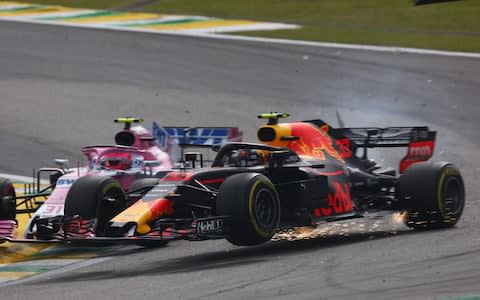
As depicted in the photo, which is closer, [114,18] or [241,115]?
[241,115]

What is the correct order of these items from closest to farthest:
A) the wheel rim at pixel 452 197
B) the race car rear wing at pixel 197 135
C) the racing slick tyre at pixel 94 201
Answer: the racing slick tyre at pixel 94 201
the wheel rim at pixel 452 197
the race car rear wing at pixel 197 135

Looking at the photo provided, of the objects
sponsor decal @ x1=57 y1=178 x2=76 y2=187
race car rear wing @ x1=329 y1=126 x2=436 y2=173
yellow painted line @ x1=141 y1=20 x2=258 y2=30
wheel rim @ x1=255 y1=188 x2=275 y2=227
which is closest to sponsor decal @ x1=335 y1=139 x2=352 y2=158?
race car rear wing @ x1=329 y1=126 x2=436 y2=173

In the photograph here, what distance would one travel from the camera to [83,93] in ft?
84.3

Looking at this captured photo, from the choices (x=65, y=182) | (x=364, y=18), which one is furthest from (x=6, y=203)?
(x=364, y=18)

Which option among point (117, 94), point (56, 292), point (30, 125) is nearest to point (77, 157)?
point (30, 125)

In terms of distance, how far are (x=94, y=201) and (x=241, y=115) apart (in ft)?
34.5

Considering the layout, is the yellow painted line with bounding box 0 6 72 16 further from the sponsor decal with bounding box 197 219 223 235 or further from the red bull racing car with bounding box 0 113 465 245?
the sponsor decal with bounding box 197 219 223 235

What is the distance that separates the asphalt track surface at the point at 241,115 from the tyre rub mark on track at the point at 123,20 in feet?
4.09

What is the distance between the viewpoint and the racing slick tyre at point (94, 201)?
41.8 ft

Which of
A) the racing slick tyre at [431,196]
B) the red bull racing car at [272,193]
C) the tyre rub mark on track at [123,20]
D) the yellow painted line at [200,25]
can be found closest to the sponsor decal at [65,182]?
the red bull racing car at [272,193]

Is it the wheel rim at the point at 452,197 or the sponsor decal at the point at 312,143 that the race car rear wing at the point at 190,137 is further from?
the wheel rim at the point at 452,197

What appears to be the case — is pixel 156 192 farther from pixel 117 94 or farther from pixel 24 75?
pixel 24 75

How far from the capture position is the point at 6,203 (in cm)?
1391

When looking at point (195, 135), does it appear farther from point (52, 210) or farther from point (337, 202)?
point (337, 202)
